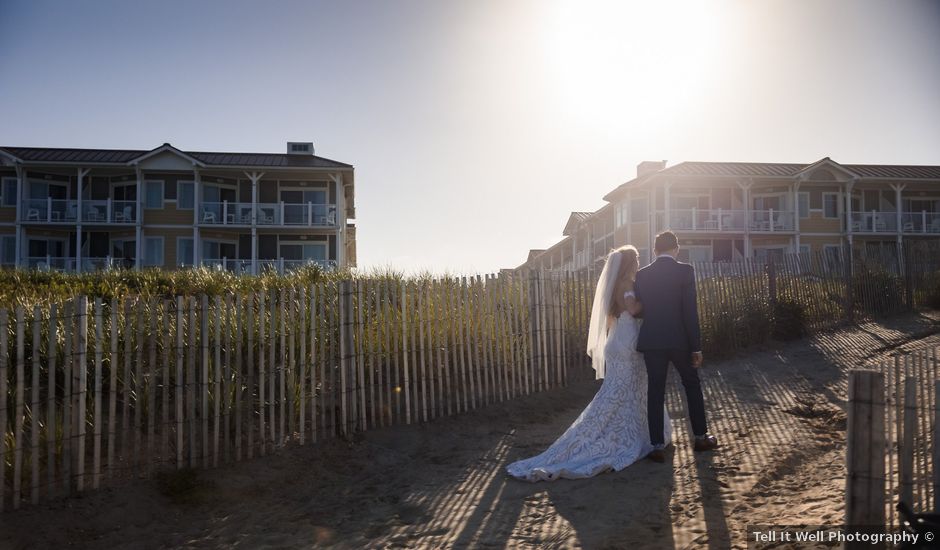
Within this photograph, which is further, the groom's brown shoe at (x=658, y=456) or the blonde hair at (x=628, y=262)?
the blonde hair at (x=628, y=262)

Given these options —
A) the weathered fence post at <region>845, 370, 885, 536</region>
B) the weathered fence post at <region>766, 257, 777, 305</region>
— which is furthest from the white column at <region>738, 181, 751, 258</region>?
the weathered fence post at <region>845, 370, 885, 536</region>

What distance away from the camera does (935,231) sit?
3591cm

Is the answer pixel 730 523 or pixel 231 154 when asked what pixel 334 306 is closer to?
pixel 730 523

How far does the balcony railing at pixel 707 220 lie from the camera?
109 feet

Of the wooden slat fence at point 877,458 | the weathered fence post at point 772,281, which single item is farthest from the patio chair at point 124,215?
the wooden slat fence at point 877,458

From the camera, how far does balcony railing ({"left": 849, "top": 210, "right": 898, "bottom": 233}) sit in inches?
1410

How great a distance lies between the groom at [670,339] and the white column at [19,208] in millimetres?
33559

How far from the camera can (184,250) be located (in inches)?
1296

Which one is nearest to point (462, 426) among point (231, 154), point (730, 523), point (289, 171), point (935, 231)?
point (730, 523)

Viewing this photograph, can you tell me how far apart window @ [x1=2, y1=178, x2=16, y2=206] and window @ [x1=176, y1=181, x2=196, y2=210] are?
7.66 meters

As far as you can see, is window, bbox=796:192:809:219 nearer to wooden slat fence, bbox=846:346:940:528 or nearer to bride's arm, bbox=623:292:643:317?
bride's arm, bbox=623:292:643:317

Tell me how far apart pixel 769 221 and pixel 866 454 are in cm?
3374

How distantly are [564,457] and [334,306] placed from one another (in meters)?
2.78

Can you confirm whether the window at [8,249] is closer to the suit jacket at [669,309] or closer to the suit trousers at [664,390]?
the suit jacket at [669,309]
